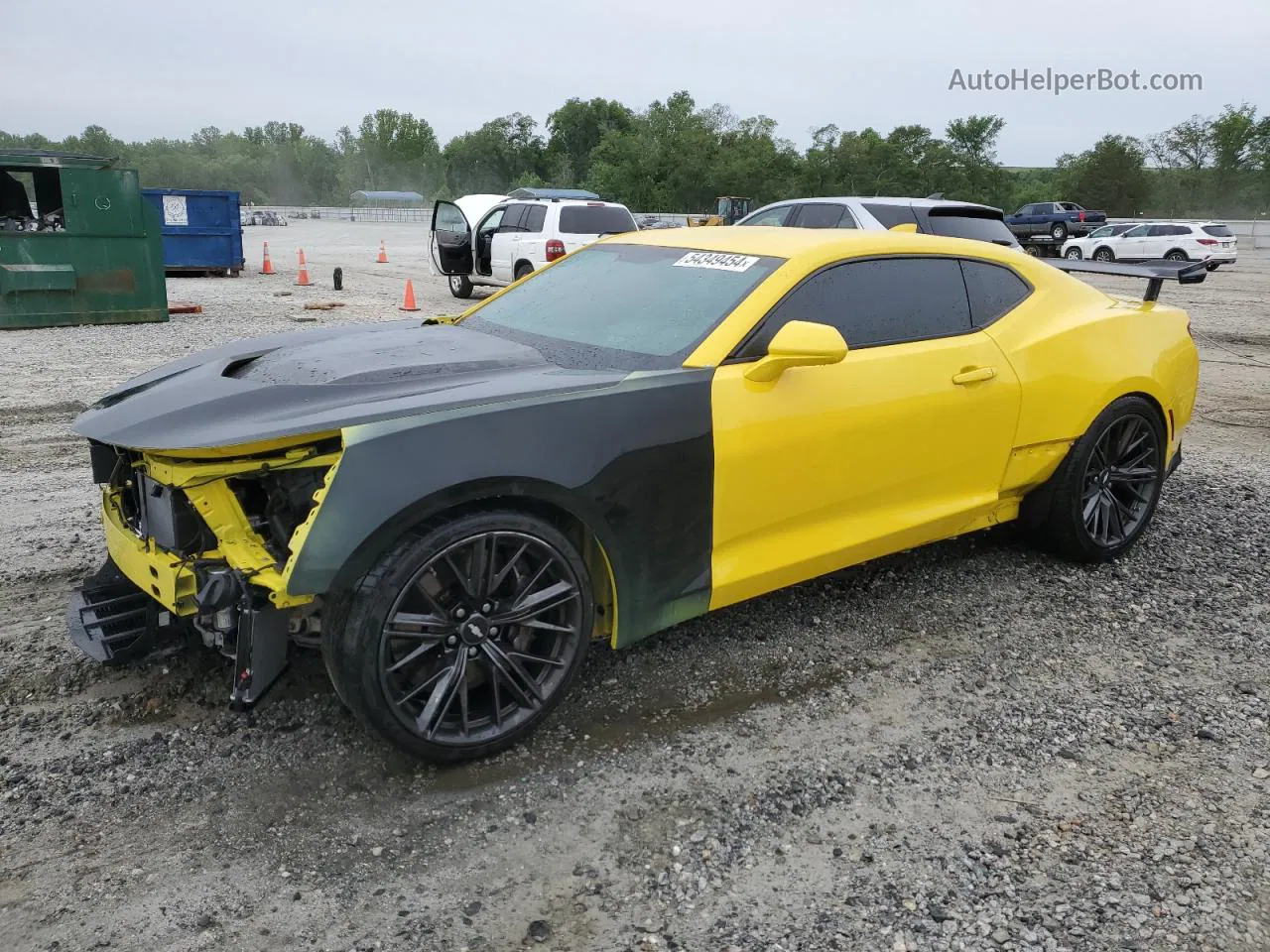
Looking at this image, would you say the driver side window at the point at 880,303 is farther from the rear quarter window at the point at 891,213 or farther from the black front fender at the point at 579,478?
the rear quarter window at the point at 891,213

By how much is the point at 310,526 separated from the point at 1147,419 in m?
3.98

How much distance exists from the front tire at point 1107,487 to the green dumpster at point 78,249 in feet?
39.9

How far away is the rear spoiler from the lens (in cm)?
481

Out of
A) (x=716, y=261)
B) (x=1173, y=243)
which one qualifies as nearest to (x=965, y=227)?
(x=716, y=261)

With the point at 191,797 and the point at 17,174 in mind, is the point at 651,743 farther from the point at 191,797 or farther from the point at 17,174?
the point at 17,174

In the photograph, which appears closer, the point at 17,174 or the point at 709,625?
the point at 709,625

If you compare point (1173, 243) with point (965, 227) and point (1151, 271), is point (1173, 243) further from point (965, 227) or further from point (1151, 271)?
point (1151, 271)

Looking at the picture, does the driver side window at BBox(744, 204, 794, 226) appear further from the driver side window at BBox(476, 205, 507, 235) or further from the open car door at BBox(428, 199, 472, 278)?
the open car door at BBox(428, 199, 472, 278)

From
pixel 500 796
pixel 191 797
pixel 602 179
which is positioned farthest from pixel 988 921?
pixel 602 179

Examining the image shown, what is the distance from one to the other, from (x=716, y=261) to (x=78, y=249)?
456 inches

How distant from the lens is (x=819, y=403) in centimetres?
345

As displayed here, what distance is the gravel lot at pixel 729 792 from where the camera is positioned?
240 cm

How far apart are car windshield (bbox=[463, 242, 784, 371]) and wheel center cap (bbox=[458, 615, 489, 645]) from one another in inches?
38.3

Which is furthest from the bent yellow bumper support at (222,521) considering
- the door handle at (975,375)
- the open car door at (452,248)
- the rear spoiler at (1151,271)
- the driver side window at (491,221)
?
the open car door at (452,248)
